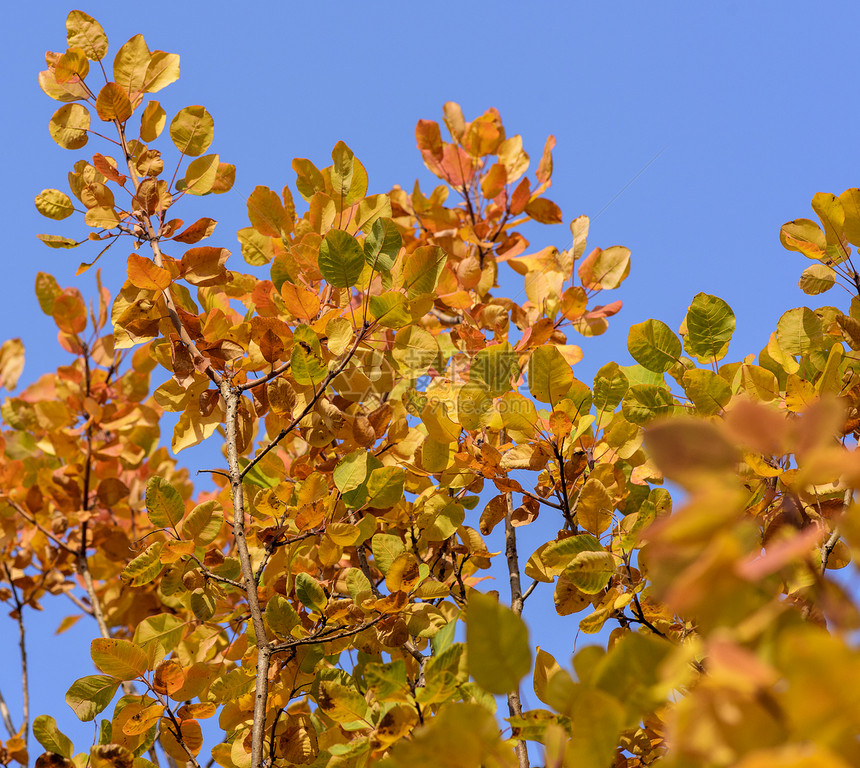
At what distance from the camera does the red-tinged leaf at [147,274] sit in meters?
1.16

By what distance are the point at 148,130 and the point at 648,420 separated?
103 cm

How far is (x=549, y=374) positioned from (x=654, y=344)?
0.59ft

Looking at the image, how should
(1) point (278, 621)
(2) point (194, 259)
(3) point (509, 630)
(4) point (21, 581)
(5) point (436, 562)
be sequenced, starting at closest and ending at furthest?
(3) point (509, 630) < (1) point (278, 621) < (2) point (194, 259) < (5) point (436, 562) < (4) point (21, 581)

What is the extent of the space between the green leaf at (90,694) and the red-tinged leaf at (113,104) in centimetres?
95

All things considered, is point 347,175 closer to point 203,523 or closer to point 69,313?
point 203,523

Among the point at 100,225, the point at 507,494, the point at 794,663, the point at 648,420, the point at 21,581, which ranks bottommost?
the point at 794,663

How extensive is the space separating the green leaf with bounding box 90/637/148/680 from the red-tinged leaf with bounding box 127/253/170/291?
0.52m

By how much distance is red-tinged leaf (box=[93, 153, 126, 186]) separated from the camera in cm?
134

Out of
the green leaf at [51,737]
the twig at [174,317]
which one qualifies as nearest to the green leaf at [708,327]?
the twig at [174,317]

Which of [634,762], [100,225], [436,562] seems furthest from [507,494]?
[100,225]

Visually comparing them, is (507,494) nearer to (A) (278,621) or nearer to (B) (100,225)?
(A) (278,621)

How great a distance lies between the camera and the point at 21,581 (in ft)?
7.27

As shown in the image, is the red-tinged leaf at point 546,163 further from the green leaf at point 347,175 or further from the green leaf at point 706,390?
the green leaf at point 706,390

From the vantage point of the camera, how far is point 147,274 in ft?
3.92
